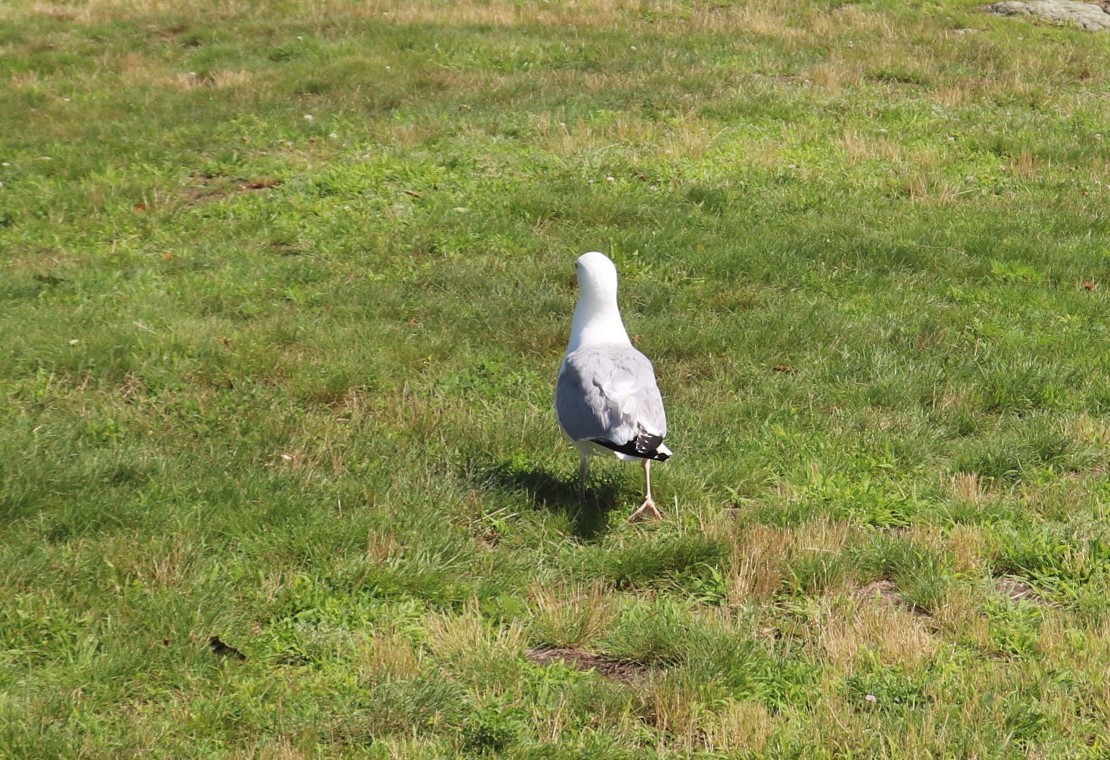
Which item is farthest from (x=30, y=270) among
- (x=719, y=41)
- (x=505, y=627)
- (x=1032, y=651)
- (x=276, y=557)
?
(x=719, y=41)

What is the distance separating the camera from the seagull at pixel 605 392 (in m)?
5.64

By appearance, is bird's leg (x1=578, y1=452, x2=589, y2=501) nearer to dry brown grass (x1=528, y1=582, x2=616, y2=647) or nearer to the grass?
the grass

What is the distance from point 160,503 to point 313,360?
2.33 meters

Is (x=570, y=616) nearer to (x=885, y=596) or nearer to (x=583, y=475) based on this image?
(x=583, y=475)

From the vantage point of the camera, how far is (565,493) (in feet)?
20.9

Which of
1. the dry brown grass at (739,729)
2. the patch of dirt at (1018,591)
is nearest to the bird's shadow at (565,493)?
the dry brown grass at (739,729)

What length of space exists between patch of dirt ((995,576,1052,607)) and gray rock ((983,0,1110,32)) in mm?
21644

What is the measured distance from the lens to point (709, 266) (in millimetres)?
10070

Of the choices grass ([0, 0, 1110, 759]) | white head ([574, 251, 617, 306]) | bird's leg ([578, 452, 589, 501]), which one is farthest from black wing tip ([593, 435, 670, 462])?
white head ([574, 251, 617, 306])

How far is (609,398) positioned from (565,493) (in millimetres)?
785

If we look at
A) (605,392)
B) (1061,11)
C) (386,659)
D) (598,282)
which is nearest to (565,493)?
(605,392)

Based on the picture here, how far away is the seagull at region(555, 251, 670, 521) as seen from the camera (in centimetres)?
564

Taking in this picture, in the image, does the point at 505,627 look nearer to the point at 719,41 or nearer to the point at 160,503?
the point at 160,503

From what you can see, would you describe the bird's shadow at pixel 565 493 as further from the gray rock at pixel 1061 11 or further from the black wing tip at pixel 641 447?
the gray rock at pixel 1061 11
